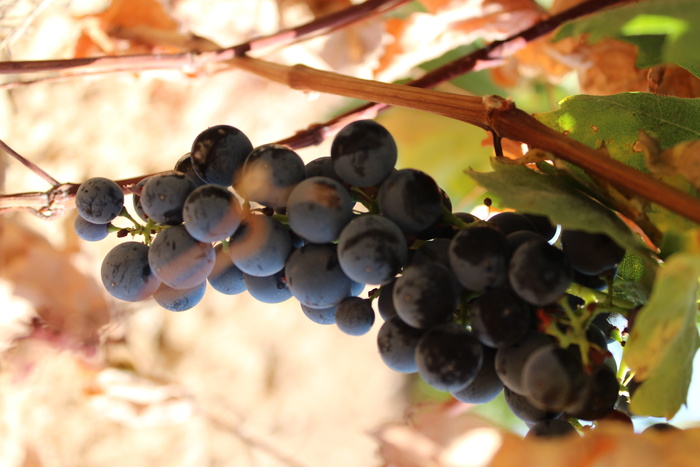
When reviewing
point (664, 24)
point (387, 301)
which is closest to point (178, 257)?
point (387, 301)

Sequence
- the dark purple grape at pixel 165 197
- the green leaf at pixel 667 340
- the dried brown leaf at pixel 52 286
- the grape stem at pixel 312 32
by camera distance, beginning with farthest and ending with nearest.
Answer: the dried brown leaf at pixel 52 286, the grape stem at pixel 312 32, the dark purple grape at pixel 165 197, the green leaf at pixel 667 340

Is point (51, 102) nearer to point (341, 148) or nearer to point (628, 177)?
point (341, 148)

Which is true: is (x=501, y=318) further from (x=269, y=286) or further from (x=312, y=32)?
(x=312, y=32)

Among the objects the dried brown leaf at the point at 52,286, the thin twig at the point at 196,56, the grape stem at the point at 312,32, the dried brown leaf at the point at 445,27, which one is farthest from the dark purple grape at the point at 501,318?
the dried brown leaf at the point at 52,286

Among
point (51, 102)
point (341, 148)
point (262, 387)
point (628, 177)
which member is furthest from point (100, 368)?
point (628, 177)

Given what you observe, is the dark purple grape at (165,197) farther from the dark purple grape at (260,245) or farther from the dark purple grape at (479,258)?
the dark purple grape at (479,258)
